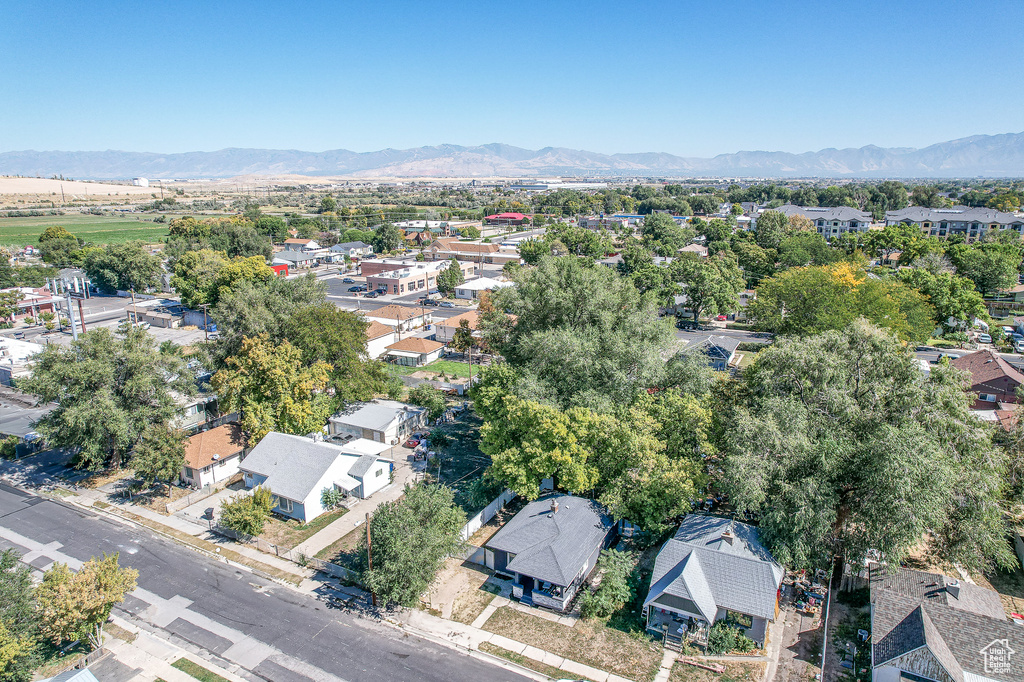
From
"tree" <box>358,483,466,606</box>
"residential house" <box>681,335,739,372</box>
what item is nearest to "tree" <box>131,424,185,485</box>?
"tree" <box>358,483,466,606</box>

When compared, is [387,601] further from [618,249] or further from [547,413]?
[618,249]

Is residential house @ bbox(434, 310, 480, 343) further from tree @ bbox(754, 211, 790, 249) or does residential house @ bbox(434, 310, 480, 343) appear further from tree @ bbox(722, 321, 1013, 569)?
tree @ bbox(754, 211, 790, 249)

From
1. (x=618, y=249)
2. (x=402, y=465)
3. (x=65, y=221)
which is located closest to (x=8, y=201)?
(x=65, y=221)

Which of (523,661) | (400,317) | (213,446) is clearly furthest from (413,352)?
(523,661)

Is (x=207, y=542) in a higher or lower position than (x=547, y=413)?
lower

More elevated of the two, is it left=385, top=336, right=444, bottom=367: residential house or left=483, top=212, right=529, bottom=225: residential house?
left=483, top=212, right=529, bottom=225: residential house

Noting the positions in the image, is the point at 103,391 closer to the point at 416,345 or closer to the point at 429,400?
the point at 429,400
